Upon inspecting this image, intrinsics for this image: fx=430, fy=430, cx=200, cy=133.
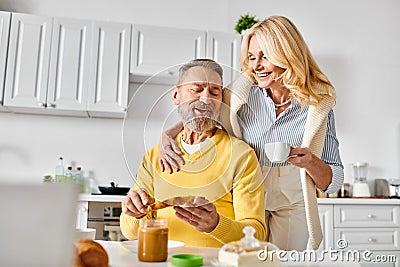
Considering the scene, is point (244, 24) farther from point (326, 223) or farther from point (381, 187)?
point (381, 187)

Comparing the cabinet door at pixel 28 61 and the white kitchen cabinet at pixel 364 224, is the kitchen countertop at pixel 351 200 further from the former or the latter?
the cabinet door at pixel 28 61

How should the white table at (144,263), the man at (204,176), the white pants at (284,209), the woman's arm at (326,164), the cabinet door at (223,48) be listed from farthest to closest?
the cabinet door at (223,48) < the white pants at (284,209) < the woman's arm at (326,164) < the man at (204,176) < the white table at (144,263)

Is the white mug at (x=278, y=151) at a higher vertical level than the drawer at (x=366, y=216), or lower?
higher

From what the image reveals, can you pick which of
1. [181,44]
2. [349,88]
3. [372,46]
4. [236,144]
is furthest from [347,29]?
[236,144]

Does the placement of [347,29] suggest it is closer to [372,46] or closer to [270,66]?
[372,46]

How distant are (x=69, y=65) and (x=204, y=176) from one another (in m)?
1.93

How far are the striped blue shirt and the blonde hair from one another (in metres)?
0.07

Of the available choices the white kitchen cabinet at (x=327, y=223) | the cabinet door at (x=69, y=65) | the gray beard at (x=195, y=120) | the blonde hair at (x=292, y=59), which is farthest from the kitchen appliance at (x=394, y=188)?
the gray beard at (x=195, y=120)

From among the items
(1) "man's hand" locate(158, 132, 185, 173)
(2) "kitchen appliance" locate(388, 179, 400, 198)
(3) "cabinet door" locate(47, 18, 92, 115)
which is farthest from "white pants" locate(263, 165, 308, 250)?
(2) "kitchen appliance" locate(388, 179, 400, 198)

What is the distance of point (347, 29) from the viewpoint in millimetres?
3459

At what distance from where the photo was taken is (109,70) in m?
2.75

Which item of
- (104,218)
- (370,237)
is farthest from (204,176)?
(370,237)

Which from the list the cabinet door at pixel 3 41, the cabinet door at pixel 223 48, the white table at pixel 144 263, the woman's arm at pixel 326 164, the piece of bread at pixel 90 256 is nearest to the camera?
the piece of bread at pixel 90 256

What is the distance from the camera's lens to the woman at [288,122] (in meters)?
1.24
